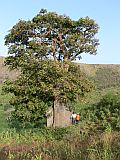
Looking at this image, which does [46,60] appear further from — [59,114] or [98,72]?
[98,72]

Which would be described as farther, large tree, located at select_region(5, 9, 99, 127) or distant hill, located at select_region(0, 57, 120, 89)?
distant hill, located at select_region(0, 57, 120, 89)

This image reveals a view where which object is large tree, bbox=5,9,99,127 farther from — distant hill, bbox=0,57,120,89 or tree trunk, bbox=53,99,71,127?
distant hill, bbox=0,57,120,89

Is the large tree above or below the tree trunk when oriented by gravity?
above

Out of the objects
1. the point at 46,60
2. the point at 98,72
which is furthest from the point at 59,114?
the point at 98,72

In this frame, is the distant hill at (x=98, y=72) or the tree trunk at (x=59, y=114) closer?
the tree trunk at (x=59, y=114)

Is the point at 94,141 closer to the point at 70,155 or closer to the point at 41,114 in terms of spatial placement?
the point at 70,155

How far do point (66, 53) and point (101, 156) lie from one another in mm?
19789

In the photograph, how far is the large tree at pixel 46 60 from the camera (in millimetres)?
24812

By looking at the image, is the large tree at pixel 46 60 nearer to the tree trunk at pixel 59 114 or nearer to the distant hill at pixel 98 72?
the tree trunk at pixel 59 114

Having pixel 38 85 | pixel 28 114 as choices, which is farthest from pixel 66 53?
pixel 28 114

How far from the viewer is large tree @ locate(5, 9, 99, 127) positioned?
81.4 feet

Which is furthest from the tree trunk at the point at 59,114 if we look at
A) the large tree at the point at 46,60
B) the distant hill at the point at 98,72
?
the distant hill at the point at 98,72

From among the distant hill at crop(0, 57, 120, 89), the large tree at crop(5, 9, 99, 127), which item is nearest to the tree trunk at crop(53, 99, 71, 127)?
the large tree at crop(5, 9, 99, 127)

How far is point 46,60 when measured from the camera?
82.2 feet
